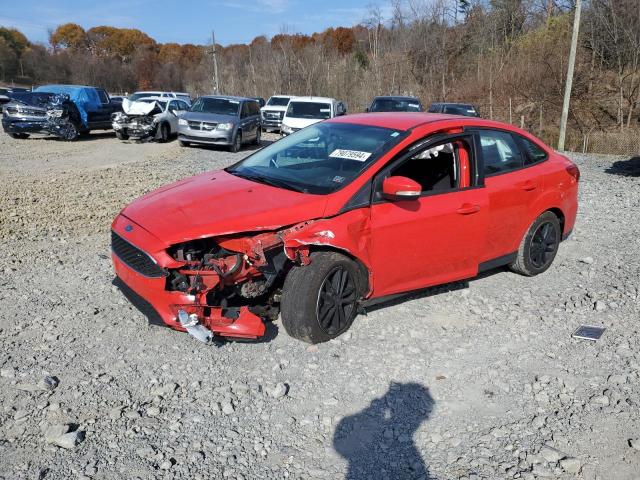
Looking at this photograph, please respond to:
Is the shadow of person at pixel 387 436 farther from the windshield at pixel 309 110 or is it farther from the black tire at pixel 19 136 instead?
the black tire at pixel 19 136

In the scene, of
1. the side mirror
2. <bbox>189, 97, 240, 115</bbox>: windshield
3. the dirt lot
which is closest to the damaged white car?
<bbox>189, 97, 240, 115</bbox>: windshield

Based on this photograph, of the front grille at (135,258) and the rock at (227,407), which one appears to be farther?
the front grille at (135,258)

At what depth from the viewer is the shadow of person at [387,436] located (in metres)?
3.04

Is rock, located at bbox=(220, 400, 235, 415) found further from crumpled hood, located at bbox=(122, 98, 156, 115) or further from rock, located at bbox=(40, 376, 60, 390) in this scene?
crumpled hood, located at bbox=(122, 98, 156, 115)

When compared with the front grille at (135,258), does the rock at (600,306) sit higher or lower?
lower

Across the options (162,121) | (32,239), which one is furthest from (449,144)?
(162,121)

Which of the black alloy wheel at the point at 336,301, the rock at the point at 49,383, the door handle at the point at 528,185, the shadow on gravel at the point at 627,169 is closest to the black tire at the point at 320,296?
the black alloy wheel at the point at 336,301

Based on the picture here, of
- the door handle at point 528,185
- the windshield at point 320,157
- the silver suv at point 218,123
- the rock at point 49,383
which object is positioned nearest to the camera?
the rock at point 49,383

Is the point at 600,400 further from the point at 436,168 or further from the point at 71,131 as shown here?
the point at 71,131

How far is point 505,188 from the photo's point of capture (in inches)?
207

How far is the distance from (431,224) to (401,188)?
0.54 meters

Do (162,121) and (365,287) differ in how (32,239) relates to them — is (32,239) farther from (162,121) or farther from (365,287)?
(162,121)

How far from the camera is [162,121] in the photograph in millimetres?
19469

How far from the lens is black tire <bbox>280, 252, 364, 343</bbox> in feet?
13.5
